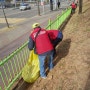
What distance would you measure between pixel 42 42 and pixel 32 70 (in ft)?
3.37

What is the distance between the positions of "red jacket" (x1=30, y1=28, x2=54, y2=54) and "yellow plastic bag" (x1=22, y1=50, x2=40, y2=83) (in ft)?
1.56

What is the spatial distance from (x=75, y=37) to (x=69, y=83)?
13.3 ft

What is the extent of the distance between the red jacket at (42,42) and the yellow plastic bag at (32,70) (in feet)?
1.56

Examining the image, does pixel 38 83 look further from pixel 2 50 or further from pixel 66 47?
pixel 2 50

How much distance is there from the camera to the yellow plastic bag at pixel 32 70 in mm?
4926

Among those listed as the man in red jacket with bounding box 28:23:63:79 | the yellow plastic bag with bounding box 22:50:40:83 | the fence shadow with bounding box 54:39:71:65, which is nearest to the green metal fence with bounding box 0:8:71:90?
the yellow plastic bag with bounding box 22:50:40:83

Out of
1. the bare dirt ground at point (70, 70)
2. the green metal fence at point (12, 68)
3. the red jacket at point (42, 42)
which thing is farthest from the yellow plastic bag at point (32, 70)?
the red jacket at point (42, 42)

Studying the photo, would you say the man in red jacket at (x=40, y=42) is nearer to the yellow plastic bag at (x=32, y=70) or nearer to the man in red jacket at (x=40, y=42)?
the man in red jacket at (x=40, y=42)

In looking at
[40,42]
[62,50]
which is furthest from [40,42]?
[62,50]

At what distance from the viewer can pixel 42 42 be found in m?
4.60

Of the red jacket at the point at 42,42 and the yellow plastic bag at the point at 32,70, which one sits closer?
the red jacket at the point at 42,42

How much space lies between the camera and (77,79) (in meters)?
4.82

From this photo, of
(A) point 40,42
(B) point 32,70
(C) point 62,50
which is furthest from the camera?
(C) point 62,50

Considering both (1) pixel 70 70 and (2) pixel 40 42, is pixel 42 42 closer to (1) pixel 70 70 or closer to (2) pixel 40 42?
(2) pixel 40 42
